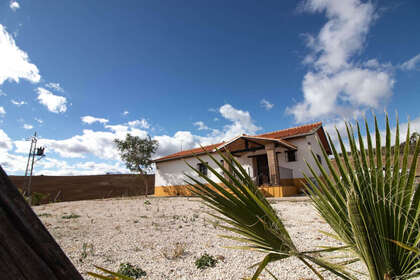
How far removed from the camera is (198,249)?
3355mm

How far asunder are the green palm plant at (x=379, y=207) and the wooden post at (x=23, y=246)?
3.29 feet

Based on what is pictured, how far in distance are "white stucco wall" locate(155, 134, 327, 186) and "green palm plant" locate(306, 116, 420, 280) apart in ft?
28.1

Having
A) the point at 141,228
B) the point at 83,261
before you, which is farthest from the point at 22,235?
the point at 141,228

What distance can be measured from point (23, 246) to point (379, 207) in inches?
55.2

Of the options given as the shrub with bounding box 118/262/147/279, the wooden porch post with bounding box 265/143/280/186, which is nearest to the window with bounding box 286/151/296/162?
the wooden porch post with bounding box 265/143/280/186

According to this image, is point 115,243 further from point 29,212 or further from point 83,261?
point 29,212

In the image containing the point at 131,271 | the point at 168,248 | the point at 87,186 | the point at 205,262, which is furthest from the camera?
the point at 87,186

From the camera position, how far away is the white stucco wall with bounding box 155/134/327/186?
42.6 ft

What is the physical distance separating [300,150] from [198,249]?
11.6m

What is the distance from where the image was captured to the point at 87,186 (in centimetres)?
2931

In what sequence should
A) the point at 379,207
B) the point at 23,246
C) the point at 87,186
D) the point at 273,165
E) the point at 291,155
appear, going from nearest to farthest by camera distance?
the point at 23,246 → the point at 379,207 → the point at 273,165 → the point at 291,155 → the point at 87,186

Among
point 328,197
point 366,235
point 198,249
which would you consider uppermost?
point 328,197

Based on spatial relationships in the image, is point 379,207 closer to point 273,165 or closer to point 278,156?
point 273,165

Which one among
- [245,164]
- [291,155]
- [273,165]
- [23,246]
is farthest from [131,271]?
[245,164]
